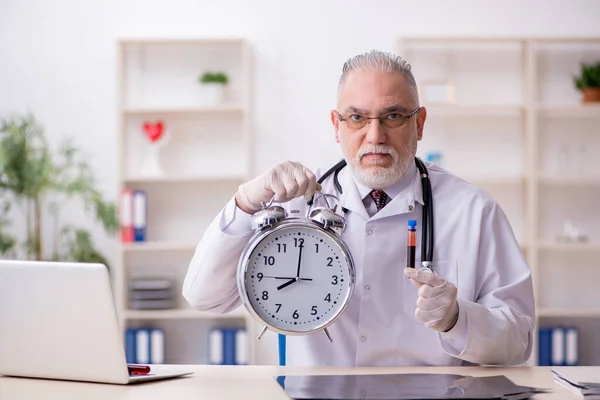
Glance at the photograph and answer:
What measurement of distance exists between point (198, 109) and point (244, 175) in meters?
0.46

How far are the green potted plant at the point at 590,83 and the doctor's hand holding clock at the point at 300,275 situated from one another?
339 centimetres

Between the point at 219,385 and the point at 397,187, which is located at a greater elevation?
the point at 397,187

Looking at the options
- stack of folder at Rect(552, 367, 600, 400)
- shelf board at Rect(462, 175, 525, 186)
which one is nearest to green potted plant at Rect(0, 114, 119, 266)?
shelf board at Rect(462, 175, 525, 186)

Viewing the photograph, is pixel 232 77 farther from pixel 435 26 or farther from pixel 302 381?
pixel 302 381

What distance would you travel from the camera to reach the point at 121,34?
16.3 feet

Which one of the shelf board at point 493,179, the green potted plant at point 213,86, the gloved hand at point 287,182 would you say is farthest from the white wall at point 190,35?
the gloved hand at point 287,182

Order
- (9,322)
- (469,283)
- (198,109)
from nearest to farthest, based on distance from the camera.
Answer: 1. (9,322)
2. (469,283)
3. (198,109)

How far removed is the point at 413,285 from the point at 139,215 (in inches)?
116

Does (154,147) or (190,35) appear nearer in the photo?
(154,147)

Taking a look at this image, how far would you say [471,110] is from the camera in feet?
16.0

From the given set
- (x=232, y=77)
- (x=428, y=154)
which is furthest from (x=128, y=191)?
(x=428, y=154)

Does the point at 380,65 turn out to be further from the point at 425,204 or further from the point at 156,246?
the point at 156,246

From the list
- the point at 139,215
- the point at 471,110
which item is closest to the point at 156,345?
the point at 139,215

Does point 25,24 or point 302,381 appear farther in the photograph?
point 25,24
